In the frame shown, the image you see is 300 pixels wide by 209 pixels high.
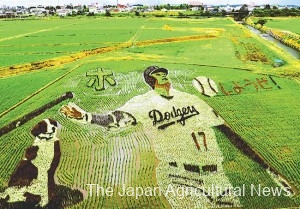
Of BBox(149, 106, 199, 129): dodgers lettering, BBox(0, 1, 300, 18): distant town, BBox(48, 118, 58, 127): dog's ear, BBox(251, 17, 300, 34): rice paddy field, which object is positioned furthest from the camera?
BBox(0, 1, 300, 18): distant town

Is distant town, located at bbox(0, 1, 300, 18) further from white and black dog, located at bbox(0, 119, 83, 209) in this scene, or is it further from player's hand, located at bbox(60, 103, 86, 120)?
white and black dog, located at bbox(0, 119, 83, 209)

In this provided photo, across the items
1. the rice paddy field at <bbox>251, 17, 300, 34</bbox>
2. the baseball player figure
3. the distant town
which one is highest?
the baseball player figure

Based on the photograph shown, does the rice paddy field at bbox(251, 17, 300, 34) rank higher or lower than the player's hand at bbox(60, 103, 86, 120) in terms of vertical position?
lower

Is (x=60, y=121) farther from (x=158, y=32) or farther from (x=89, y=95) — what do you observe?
(x=158, y=32)

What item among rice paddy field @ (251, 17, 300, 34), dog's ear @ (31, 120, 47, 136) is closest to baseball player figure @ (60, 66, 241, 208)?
dog's ear @ (31, 120, 47, 136)

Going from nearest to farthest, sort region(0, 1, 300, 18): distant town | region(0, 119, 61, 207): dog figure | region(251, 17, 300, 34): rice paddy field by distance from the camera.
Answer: region(0, 119, 61, 207): dog figure < region(251, 17, 300, 34): rice paddy field < region(0, 1, 300, 18): distant town

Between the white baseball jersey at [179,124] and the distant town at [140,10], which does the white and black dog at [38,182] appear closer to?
the white baseball jersey at [179,124]

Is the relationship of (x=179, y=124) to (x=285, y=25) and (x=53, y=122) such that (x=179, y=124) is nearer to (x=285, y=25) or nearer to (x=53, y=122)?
(x=53, y=122)
